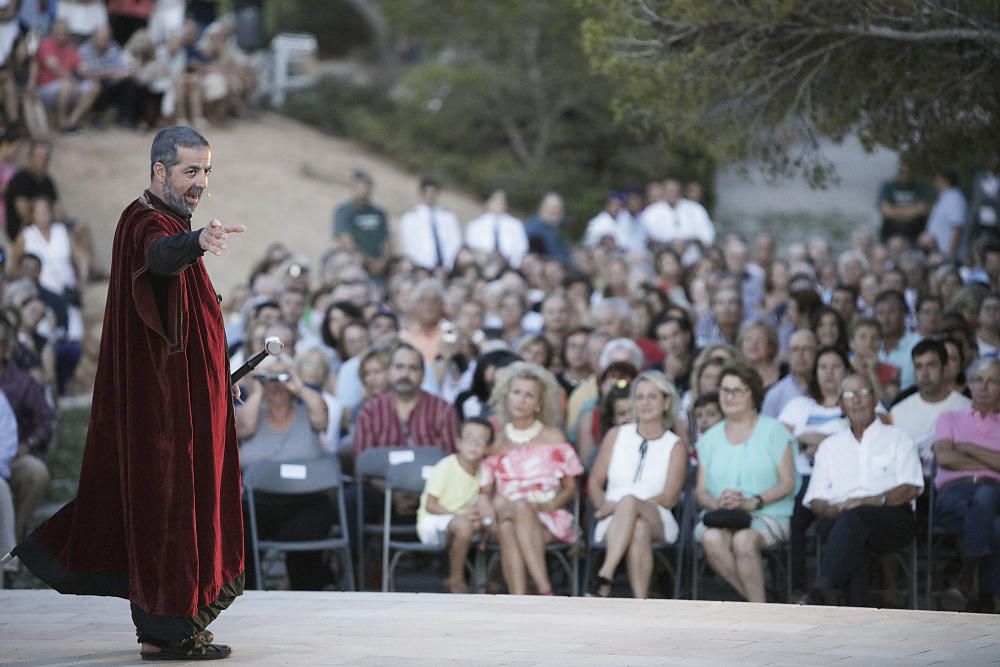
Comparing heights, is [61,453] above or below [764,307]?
below

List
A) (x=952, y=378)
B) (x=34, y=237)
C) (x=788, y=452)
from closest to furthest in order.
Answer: (x=788, y=452), (x=952, y=378), (x=34, y=237)

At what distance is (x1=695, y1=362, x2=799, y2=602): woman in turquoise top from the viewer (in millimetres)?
8656

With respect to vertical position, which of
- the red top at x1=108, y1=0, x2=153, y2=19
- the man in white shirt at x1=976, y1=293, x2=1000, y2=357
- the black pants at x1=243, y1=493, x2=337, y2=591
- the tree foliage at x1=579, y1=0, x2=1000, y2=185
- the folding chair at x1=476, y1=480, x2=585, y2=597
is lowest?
the folding chair at x1=476, y1=480, x2=585, y2=597

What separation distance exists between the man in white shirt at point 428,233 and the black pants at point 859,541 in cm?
885

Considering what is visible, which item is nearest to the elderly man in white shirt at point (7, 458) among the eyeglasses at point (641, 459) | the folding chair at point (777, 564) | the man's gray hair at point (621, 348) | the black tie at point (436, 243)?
the eyeglasses at point (641, 459)

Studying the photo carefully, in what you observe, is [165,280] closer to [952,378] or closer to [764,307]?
[952,378]

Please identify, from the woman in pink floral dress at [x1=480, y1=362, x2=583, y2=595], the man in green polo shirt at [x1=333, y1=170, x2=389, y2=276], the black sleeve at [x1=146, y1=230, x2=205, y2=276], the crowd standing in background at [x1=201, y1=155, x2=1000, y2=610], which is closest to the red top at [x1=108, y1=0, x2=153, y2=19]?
the man in green polo shirt at [x1=333, y1=170, x2=389, y2=276]

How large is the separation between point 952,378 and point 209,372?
531 cm

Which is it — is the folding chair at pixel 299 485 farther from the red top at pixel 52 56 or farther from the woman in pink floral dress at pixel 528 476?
the red top at pixel 52 56

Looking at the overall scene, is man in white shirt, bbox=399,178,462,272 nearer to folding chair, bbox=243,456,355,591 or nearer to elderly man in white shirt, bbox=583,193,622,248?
elderly man in white shirt, bbox=583,193,622,248

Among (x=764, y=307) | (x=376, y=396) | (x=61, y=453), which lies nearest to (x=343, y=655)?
(x=376, y=396)

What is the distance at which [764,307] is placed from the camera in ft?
46.4

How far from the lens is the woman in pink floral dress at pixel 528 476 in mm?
8867

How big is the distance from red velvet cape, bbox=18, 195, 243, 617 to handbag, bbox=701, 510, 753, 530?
3475 mm
